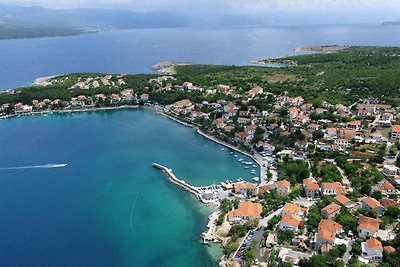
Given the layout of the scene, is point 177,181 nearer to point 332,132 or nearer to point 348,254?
point 348,254

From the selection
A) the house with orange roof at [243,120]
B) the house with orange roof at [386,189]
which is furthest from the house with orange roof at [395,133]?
the house with orange roof at [243,120]

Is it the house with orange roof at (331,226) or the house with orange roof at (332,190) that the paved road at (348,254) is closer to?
the house with orange roof at (331,226)

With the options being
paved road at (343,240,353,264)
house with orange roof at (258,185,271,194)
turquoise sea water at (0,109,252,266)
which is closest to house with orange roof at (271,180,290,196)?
house with orange roof at (258,185,271,194)

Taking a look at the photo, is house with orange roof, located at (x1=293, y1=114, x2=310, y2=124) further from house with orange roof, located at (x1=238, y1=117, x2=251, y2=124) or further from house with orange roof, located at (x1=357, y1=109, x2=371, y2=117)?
house with orange roof, located at (x1=357, y1=109, x2=371, y2=117)

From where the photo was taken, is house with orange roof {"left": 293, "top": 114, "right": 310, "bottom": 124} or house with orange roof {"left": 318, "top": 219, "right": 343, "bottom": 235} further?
house with orange roof {"left": 293, "top": 114, "right": 310, "bottom": 124}

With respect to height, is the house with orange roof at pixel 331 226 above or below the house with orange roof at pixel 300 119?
below
